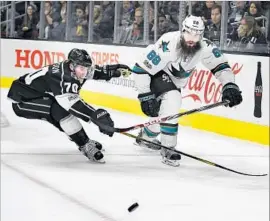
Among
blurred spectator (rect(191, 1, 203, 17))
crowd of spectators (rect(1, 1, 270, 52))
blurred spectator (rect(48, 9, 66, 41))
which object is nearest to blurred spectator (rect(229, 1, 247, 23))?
crowd of spectators (rect(1, 1, 270, 52))

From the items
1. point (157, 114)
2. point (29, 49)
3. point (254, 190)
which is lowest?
point (254, 190)

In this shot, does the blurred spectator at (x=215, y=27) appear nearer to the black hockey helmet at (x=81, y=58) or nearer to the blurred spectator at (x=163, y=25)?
the blurred spectator at (x=163, y=25)

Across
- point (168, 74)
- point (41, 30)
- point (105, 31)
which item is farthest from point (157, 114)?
point (41, 30)

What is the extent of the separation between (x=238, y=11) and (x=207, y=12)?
19 centimetres

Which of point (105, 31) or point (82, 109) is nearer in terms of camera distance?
point (82, 109)

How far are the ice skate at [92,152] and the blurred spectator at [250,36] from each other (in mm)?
716

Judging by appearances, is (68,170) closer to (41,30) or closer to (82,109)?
(82,109)

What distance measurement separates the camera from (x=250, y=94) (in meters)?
3.38

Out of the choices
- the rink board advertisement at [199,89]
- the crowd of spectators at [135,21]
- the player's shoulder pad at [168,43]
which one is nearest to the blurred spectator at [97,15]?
the crowd of spectators at [135,21]

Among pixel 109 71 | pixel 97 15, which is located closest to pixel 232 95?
pixel 109 71

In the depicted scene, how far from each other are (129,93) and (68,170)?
4.04ft

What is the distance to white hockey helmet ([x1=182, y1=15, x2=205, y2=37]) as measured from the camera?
7.72 ft

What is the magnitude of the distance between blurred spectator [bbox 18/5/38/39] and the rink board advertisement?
0.61m

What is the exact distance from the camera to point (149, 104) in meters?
2.62
